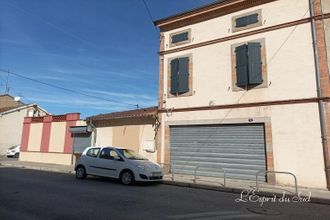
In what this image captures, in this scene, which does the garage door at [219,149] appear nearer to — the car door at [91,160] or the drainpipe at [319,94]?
the drainpipe at [319,94]

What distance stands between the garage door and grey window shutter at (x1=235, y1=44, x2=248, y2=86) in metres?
2.12

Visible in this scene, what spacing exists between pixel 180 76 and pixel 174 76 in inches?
17.4

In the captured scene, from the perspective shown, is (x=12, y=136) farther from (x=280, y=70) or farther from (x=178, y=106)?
(x=280, y=70)

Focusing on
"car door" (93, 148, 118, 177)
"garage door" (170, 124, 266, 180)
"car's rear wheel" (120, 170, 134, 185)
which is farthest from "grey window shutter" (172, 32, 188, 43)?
"car's rear wheel" (120, 170, 134, 185)

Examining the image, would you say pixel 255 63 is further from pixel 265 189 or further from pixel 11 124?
pixel 11 124

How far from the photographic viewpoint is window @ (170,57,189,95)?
15406mm

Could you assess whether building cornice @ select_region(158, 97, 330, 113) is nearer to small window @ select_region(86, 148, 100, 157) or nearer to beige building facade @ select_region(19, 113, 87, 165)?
small window @ select_region(86, 148, 100, 157)

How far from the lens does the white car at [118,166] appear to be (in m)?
11.4

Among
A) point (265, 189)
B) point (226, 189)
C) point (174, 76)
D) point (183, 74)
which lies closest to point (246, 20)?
point (183, 74)

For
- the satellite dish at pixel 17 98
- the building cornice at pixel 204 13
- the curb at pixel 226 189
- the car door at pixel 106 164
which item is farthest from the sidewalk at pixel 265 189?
the satellite dish at pixel 17 98

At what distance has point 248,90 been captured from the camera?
13.4 meters

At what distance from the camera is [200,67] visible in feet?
49.5

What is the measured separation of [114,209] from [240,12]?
37.9ft

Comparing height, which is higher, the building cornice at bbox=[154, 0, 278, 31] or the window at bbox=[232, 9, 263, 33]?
the building cornice at bbox=[154, 0, 278, 31]
